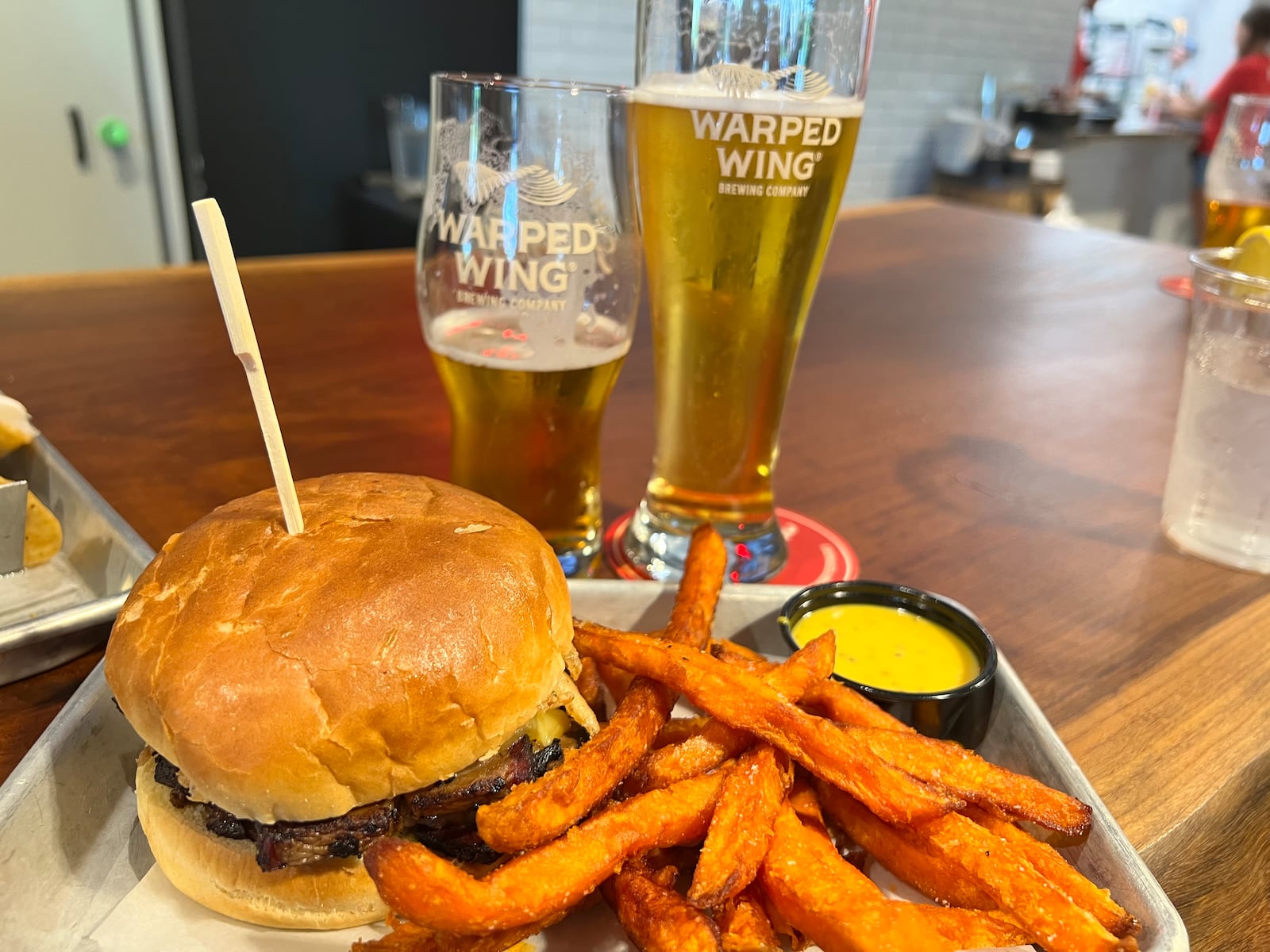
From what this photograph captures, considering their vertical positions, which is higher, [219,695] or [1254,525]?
[219,695]

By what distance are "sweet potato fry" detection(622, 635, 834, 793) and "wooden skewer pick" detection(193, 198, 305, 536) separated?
47 cm

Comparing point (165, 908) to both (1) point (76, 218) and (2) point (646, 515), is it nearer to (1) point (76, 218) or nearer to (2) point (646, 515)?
(2) point (646, 515)

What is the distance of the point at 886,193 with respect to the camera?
367 inches

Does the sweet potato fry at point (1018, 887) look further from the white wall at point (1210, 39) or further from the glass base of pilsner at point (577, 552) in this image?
the white wall at point (1210, 39)

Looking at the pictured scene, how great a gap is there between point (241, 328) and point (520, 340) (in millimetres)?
522

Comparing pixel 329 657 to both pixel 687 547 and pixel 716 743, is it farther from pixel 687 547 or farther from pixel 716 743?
pixel 687 547

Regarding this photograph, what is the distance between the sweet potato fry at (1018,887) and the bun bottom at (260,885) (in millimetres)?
578

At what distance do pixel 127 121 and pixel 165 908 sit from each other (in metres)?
5.50

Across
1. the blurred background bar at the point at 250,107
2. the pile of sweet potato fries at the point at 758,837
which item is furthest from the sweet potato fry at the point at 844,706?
the blurred background bar at the point at 250,107

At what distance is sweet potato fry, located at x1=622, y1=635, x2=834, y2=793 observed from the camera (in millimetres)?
1001

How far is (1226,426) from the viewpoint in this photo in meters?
1.65

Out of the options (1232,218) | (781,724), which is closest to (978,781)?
(781,724)

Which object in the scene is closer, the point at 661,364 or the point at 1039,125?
the point at 661,364

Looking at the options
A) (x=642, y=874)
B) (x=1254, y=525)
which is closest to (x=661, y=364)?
(x=642, y=874)
